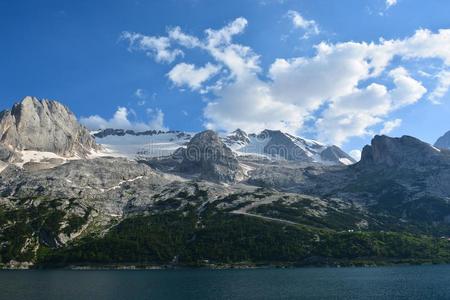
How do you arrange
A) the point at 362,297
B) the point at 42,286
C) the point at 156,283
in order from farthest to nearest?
the point at 156,283
the point at 42,286
the point at 362,297

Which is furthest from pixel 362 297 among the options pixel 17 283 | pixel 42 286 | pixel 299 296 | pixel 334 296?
pixel 17 283

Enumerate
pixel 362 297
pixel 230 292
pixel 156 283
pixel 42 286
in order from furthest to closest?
1. pixel 156 283
2. pixel 42 286
3. pixel 230 292
4. pixel 362 297

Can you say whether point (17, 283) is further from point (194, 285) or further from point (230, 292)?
point (230, 292)

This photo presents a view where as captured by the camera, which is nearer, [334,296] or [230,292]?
[334,296]

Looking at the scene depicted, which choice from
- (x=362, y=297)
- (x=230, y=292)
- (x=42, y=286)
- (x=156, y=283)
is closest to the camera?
(x=362, y=297)

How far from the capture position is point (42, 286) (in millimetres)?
125062

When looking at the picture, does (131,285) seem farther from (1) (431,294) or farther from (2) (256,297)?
(1) (431,294)

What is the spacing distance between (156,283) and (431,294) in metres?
74.8

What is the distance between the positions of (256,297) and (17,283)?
72.3 metres

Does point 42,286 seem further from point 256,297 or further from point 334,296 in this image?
point 334,296

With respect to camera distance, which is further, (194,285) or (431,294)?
(194,285)

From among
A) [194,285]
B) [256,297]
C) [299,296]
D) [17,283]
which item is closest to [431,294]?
[299,296]

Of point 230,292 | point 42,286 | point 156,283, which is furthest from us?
point 156,283

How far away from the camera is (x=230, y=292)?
374 feet
